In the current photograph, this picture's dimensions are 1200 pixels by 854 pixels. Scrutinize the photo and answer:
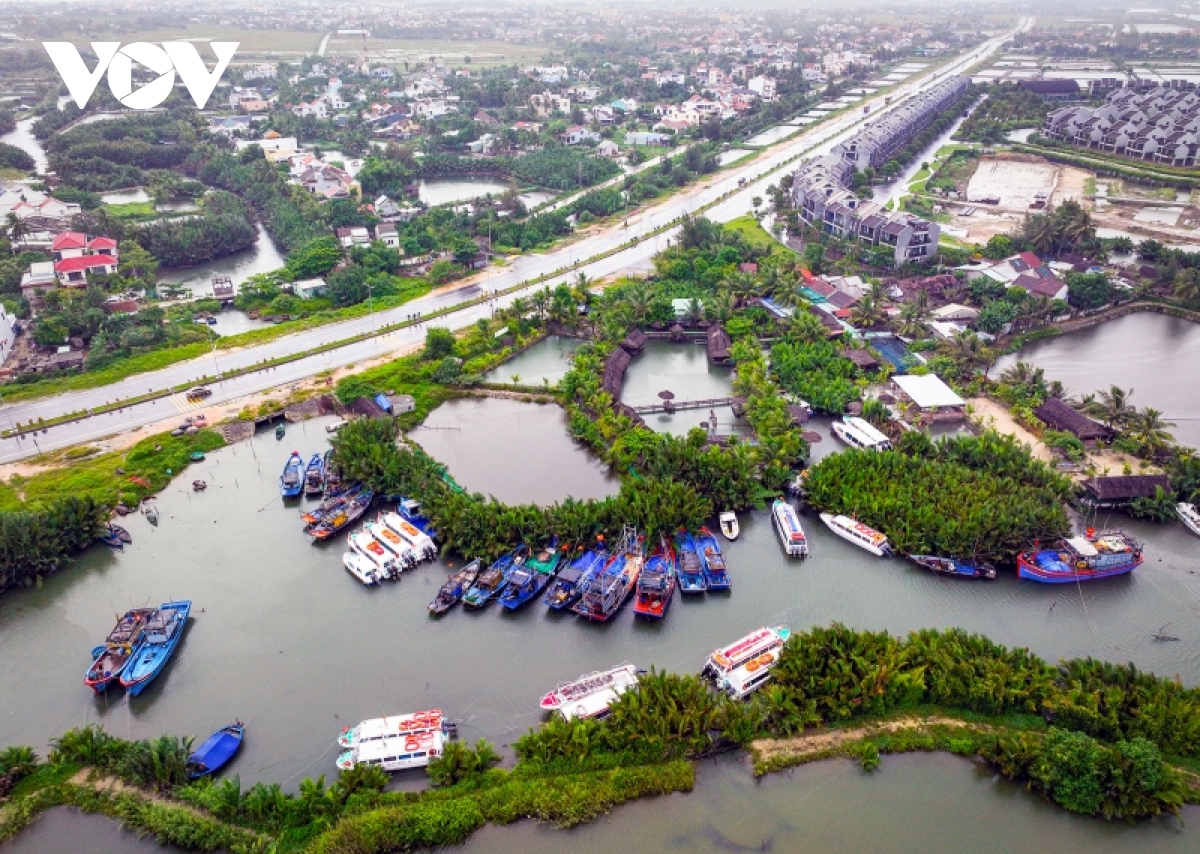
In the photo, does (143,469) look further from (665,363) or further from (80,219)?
(80,219)

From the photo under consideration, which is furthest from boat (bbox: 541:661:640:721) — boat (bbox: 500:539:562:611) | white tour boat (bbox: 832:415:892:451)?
white tour boat (bbox: 832:415:892:451)

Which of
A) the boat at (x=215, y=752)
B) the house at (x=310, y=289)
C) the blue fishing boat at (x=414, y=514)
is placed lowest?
the boat at (x=215, y=752)

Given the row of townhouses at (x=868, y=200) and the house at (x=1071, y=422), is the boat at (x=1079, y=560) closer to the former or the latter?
the house at (x=1071, y=422)

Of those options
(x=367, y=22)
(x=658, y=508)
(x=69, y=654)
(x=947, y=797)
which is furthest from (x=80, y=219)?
(x=367, y=22)

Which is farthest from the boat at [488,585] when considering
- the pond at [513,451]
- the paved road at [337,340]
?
the paved road at [337,340]

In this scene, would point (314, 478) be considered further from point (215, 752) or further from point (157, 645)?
point (215, 752)

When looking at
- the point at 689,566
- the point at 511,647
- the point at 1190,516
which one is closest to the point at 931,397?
the point at 1190,516
